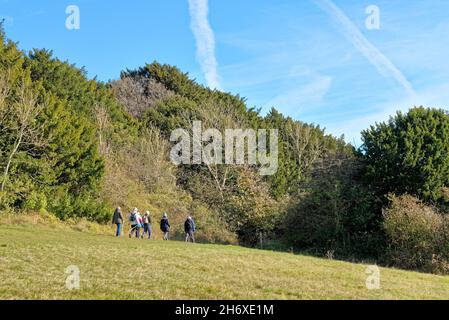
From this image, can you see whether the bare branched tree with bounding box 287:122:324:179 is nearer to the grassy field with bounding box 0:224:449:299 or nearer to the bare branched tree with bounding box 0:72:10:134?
the bare branched tree with bounding box 0:72:10:134

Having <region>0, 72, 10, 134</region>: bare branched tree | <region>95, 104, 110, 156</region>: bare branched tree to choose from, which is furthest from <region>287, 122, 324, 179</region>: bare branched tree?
<region>0, 72, 10, 134</region>: bare branched tree

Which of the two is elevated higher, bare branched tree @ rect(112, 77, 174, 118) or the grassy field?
bare branched tree @ rect(112, 77, 174, 118)

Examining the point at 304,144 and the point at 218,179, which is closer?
the point at 218,179

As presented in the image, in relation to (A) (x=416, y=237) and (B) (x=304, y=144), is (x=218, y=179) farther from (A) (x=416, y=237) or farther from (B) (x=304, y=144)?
(A) (x=416, y=237)

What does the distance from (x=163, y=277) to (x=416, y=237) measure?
21.7 m

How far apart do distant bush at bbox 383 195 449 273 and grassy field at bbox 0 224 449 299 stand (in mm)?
13225

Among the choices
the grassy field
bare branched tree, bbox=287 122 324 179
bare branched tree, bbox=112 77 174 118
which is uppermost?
bare branched tree, bbox=112 77 174 118

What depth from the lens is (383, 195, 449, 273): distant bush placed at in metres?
28.6

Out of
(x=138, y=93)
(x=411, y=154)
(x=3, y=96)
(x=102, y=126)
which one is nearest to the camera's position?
(x=3, y=96)

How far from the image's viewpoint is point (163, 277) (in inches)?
534

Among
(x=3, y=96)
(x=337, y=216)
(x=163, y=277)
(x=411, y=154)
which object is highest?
(x=3, y=96)

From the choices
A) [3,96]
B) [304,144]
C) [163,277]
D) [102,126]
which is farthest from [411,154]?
[3,96]

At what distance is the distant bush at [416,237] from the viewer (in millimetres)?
28594

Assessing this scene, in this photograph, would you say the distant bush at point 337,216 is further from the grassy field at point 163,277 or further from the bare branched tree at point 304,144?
the grassy field at point 163,277
